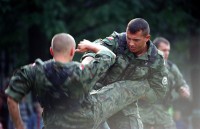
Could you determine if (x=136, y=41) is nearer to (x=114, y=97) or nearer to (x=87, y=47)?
(x=114, y=97)

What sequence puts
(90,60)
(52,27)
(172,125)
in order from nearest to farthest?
1. (90,60)
2. (172,125)
3. (52,27)

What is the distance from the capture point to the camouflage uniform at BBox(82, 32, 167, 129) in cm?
842

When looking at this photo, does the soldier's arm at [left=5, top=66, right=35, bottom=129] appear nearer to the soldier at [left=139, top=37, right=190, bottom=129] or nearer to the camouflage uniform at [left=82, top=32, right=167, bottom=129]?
the camouflage uniform at [left=82, top=32, right=167, bottom=129]

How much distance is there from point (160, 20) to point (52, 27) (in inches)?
145

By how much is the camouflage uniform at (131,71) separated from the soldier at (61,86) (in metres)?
0.94

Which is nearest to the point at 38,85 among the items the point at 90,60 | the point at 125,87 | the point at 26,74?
the point at 26,74

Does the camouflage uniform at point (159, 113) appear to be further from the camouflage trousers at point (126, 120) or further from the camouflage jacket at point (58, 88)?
the camouflage jacket at point (58, 88)

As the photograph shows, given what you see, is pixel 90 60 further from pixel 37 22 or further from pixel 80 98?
pixel 37 22

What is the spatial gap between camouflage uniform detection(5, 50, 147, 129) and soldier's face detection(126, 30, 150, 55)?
35.8 inches

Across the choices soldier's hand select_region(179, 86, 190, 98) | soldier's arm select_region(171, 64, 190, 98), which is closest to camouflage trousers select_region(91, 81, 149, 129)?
soldier's hand select_region(179, 86, 190, 98)

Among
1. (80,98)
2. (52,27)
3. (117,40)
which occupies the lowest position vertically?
(80,98)

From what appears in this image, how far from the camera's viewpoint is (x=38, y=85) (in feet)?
23.3

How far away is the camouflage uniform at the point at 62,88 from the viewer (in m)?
7.07

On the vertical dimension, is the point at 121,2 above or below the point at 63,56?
above
